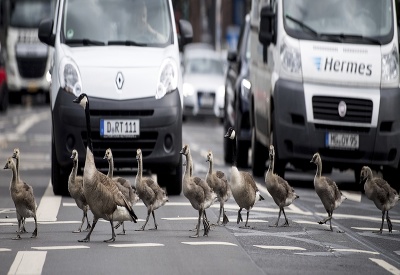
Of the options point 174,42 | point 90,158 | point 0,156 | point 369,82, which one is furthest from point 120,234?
point 0,156

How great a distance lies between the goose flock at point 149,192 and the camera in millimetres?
13672

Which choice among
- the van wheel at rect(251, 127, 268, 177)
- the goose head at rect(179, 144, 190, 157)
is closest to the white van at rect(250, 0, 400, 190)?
the van wheel at rect(251, 127, 268, 177)

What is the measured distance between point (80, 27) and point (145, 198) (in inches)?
176

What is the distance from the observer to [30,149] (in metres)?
28.6

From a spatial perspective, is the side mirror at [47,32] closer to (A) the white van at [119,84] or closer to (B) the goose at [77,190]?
(A) the white van at [119,84]

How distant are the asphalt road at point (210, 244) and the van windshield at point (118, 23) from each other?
210 cm

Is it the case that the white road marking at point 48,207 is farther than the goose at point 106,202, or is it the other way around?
the white road marking at point 48,207

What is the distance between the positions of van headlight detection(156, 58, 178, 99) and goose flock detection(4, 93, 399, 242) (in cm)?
229

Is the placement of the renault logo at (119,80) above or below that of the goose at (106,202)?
above

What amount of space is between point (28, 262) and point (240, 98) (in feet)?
43.4

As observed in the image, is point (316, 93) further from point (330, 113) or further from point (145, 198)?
point (145, 198)

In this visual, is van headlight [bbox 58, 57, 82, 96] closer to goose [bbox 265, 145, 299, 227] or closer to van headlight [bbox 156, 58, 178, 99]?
van headlight [bbox 156, 58, 178, 99]

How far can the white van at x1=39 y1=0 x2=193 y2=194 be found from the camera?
18047 mm

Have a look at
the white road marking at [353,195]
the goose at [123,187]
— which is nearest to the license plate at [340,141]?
the white road marking at [353,195]
